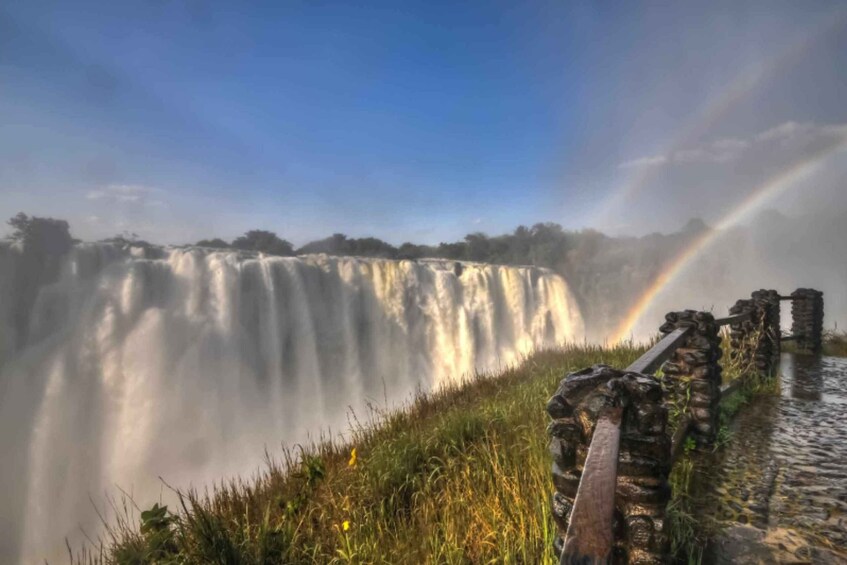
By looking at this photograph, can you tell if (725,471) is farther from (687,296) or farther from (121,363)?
(687,296)

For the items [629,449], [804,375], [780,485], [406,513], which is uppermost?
[629,449]

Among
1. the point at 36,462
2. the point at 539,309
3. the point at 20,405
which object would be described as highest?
the point at 539,309

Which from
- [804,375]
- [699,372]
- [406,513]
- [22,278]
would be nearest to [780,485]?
[699,372]

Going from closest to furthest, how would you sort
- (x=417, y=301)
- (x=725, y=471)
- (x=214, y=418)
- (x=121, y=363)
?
(x=725, y=471) < (x=121, y=363) < (x=214, y=418) < (x=417, y=301)

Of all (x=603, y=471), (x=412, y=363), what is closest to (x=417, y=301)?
(x=412, y=363)

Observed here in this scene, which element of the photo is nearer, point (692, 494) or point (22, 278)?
point (692, 494)

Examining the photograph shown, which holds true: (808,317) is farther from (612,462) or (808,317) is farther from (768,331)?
(612,462)

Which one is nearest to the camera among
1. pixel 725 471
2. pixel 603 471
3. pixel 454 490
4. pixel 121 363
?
pixel 603 471
